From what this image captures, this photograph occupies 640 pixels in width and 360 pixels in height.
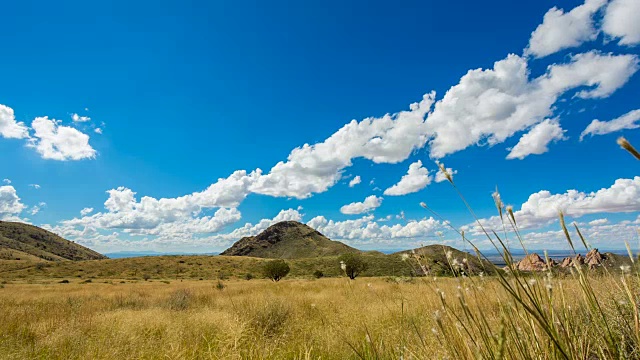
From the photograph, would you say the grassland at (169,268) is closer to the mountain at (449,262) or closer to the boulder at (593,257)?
the boulder at (593,257)

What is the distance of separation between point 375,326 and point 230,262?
93269 millimetres

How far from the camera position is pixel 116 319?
9094 millimetres

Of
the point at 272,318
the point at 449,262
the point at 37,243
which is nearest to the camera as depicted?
the point at 449,262

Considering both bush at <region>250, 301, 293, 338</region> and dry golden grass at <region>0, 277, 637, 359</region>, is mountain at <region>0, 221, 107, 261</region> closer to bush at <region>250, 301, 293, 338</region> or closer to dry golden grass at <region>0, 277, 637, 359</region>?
dry golden grass at <region>0, 277, 637, 359</region>

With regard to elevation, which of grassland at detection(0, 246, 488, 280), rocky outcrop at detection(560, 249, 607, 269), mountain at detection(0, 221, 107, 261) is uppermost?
mountain at detection(0, 221, 107, 261)

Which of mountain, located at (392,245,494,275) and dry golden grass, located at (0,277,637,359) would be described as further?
dry golden grass, located at (0,277,637,359)

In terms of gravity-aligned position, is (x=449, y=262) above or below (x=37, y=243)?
below

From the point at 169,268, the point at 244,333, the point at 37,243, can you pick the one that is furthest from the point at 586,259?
the point at 37,243

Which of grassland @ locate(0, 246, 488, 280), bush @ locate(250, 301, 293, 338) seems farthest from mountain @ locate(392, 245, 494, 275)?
grassland @ locate(0, 246, 488, 280)

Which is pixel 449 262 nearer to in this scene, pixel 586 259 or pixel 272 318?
pixel 586 259

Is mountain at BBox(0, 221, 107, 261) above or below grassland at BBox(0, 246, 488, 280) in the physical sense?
above

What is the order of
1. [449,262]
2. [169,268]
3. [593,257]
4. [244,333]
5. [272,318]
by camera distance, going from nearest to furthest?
1. [449,262]
2. [593,257]
3. [244,333]
4. [272,318]
5. [169,268]

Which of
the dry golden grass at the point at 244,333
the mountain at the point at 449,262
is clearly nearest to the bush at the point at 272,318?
the dry golden grass at the point at 244,333

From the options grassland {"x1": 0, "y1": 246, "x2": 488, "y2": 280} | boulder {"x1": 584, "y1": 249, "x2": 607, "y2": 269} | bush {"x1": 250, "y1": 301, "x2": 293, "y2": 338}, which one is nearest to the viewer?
boulder {"x1": 584, "y1": 249, "x2": 607, "y2": 269}
